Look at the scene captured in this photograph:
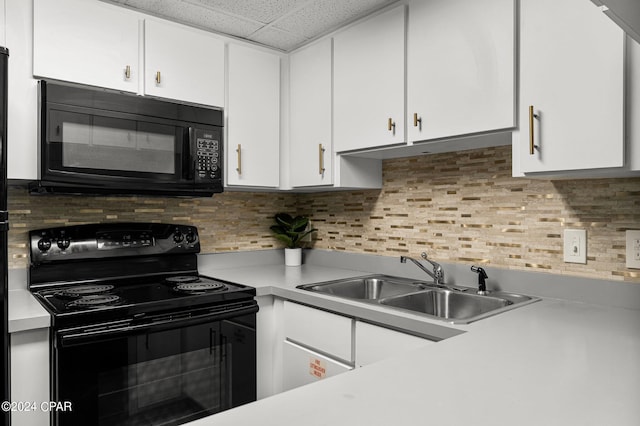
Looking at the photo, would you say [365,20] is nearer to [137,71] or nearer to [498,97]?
[498,97]

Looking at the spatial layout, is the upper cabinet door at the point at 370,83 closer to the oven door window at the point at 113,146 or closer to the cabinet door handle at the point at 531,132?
the cabinet door handle at the point at 531,132

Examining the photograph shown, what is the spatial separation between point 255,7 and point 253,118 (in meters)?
0.58

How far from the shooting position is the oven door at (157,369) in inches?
59.5

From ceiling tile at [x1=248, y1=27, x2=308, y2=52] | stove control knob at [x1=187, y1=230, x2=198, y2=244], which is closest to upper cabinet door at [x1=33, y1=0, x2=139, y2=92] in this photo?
ceiling tile at [x1=248, y1=27, x2=308, y2=52]

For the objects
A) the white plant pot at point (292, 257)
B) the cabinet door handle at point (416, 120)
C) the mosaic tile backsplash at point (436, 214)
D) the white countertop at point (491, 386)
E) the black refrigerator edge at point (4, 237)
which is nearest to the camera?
the white countertop at point (491, 386)

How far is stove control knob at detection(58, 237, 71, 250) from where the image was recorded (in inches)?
79.8

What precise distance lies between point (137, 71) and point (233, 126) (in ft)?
1.74

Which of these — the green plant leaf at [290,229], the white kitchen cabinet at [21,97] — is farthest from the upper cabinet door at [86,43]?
the green plant leaf at [290,229]

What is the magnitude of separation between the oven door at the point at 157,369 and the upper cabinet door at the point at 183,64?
108cm

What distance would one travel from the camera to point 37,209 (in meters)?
2.04

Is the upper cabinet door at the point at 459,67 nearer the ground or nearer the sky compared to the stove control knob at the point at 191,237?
nearer the sky

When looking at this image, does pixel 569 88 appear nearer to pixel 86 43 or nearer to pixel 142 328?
pixel 142 328

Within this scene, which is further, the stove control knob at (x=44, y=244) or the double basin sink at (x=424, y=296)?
the stove control knob at (x=44, y=244)

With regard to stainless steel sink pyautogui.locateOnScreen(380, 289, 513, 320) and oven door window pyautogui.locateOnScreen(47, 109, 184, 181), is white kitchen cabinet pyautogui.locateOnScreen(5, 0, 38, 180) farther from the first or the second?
stainless steel sink pyautogui.locateOnScreen(380, 289, 513, 320)
